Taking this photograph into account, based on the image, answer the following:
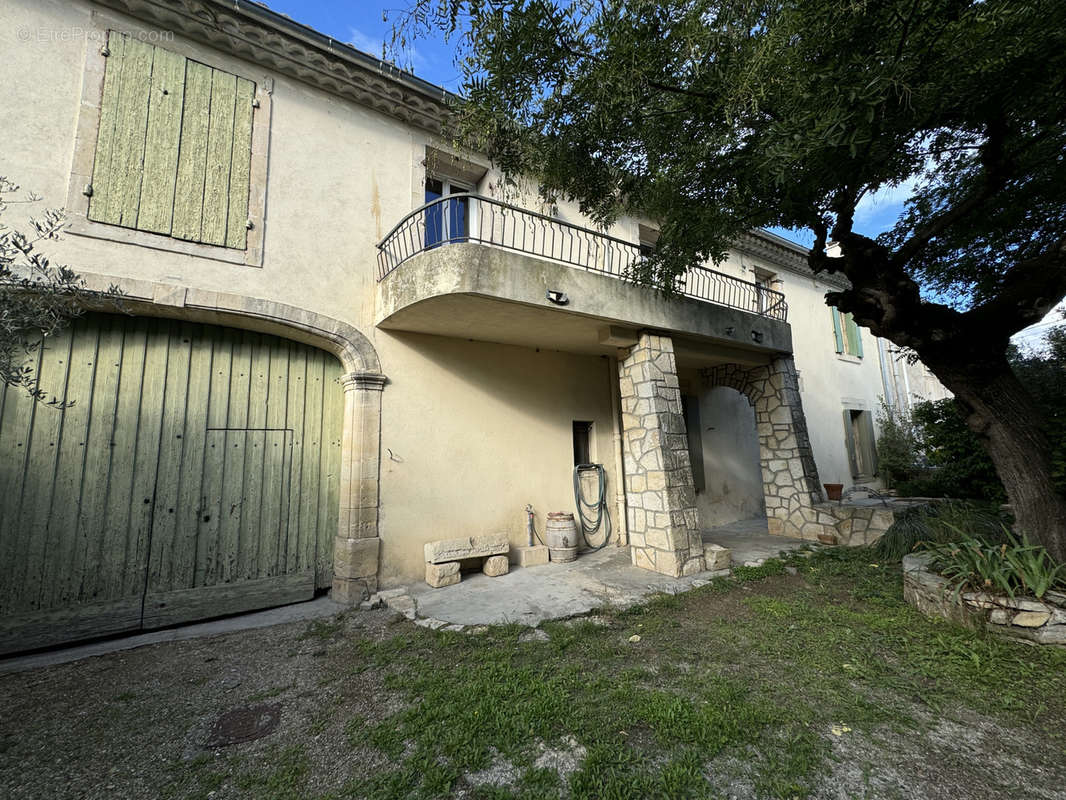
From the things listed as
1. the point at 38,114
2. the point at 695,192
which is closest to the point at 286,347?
the point at 38,114

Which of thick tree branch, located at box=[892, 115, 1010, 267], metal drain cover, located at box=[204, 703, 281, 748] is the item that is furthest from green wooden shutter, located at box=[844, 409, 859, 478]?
metal drain cover, located at box=[204, 703, 281, 748]

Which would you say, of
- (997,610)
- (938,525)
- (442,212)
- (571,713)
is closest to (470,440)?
(442,212)

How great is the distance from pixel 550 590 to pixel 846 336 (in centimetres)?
1087

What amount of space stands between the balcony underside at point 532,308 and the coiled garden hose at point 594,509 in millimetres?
1850

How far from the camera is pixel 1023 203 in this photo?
13.9ft

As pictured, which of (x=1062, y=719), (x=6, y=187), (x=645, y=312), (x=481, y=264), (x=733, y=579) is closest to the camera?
(x=1062, y=719)

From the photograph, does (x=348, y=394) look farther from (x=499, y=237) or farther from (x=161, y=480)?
(x=499, y=237)

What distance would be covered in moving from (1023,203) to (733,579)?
4.76m

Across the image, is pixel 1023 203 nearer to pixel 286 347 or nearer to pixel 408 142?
pixel 408 142

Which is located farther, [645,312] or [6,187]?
[645,312]

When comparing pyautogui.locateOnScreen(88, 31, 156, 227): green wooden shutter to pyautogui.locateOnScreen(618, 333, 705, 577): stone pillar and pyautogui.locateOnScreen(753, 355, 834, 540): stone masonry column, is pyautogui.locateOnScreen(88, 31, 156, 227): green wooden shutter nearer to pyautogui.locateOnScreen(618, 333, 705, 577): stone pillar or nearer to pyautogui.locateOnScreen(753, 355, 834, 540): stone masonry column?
pyautogui.locateOnScreen(618, 333, 705, 577): stone pillar

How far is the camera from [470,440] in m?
5.42

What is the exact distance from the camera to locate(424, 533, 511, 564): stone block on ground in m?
4.80

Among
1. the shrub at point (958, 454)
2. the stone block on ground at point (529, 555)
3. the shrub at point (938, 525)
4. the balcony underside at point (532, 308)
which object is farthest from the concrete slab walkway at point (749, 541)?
the balcony underside at point (532, 308)
